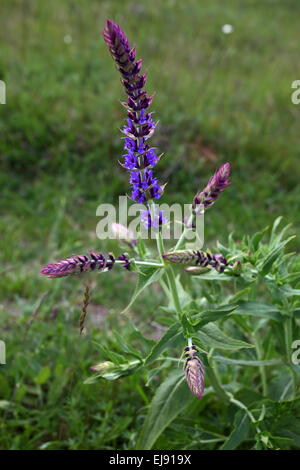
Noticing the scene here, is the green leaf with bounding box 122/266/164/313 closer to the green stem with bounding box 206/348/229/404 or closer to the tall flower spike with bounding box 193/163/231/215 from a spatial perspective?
the tall flower spike with bounding box 193/163/231/215

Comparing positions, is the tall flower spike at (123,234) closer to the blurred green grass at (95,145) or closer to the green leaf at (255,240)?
the green leaf at (255,240)

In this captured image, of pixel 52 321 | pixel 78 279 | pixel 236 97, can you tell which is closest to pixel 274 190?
pixel 236 97

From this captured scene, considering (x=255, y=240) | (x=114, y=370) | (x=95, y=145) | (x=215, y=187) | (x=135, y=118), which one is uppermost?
(x=95, y=145)

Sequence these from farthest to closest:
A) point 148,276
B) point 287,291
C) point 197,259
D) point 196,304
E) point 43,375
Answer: point 43,375 → point 196,304 → point 287,291 → point 148,276 → point 197,259

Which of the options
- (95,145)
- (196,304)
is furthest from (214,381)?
(95,145)

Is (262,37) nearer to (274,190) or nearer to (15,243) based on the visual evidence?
(274,190)

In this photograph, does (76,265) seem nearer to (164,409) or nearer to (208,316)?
(208,316)

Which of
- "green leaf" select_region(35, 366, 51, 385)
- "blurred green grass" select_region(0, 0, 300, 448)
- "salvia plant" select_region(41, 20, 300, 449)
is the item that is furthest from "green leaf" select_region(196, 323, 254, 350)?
"green leaf" select_region(35, 366, 51, 385)
